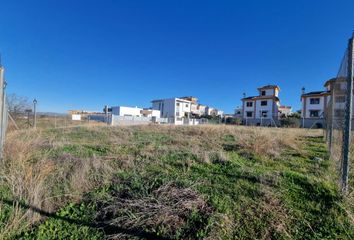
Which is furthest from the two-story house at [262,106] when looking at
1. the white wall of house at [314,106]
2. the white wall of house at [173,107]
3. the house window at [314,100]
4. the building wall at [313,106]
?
the white wall of house at [173,107]

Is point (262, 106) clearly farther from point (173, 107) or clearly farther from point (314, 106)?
point (173, 107)

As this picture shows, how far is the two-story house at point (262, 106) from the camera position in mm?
40594

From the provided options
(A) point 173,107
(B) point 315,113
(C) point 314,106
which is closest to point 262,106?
(C) point 314,106

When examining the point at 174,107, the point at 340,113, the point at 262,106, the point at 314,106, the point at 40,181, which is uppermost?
the point at 174,107

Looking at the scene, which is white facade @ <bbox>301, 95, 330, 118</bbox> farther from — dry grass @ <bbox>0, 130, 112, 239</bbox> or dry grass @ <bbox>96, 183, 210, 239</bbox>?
dry grass @ <bbox>0, 130, 112, 239</bbox>

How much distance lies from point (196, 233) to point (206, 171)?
Answer: 185 centimetres

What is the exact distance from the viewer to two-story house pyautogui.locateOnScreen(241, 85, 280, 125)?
133 ft

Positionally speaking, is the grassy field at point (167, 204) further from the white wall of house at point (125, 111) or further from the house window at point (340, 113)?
the white wall of house at point (125, 111)

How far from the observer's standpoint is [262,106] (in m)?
41.8

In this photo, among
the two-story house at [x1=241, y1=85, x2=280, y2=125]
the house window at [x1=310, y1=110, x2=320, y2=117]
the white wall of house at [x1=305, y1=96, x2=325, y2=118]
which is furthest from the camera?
the two-story house at [x1=241, y1=85, x2=280, y2=125]

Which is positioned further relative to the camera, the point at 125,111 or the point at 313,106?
Answer: the point at 125,111

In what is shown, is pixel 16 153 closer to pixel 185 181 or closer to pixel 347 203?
pixel 185 181

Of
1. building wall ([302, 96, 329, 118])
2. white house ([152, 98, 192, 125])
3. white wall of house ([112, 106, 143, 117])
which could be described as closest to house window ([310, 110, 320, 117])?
building wall ([302, 96, 329, 118])

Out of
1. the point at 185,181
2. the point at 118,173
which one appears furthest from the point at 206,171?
the point at 118,173
